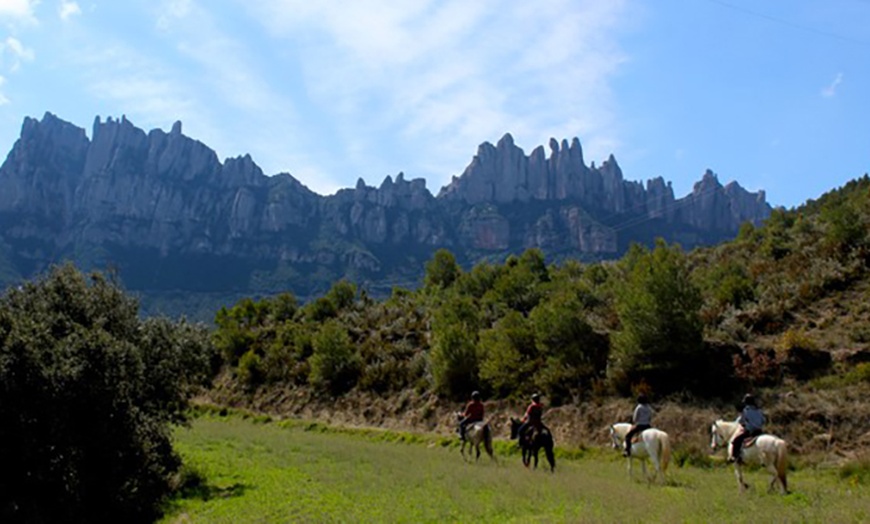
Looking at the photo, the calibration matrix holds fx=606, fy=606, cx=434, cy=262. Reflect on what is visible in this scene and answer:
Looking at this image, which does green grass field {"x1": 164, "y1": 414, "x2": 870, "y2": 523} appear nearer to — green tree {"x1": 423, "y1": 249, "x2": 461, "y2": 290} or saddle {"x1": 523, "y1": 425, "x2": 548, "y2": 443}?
saddle {"x1": 523, "y1": 425, "x2": 548, "y2": 443}

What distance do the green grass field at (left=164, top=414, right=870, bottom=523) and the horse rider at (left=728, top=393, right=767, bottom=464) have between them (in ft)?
3.13

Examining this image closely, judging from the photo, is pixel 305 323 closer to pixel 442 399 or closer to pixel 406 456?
pixel 442 399

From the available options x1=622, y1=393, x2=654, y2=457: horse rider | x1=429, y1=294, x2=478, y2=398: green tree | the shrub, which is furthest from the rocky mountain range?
x1=622, y1=393, x2=654, y2=457: horse rider

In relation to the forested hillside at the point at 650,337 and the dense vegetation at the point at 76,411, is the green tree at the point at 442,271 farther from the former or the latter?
the dense vegetation at the point at 76,411

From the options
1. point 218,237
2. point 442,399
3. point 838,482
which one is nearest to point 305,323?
point 442,399

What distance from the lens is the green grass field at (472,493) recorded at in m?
11.4

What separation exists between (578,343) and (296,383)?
25.6 meters

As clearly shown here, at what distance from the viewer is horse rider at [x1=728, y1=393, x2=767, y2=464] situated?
1551 cm

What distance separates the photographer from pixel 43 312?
1570 centimetres

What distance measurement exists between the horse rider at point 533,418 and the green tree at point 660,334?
9.82m

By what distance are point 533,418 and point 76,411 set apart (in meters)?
12.9

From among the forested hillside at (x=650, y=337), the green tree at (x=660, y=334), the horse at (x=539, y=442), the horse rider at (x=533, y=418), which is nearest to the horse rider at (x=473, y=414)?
the horse at (x=539, y=442)

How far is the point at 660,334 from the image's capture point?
27188 millimetres

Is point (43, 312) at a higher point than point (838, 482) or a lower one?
higher
